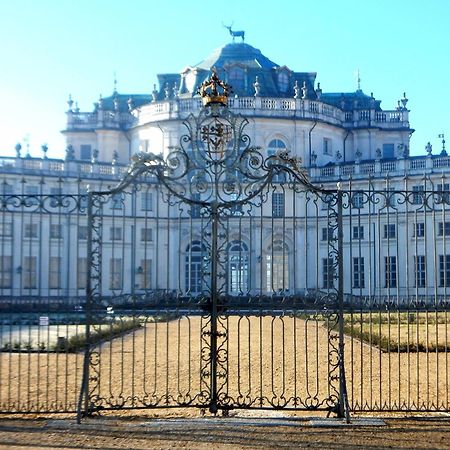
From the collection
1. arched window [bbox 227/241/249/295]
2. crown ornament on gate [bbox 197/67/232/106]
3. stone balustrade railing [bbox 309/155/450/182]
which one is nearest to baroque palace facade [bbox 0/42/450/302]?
stone balustrade railing [bbox 309/155/450/182]

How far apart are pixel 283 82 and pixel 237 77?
A: 4.00m

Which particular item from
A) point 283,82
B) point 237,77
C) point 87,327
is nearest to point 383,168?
point 283,82

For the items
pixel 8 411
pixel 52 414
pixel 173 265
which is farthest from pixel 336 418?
pixel 173 265

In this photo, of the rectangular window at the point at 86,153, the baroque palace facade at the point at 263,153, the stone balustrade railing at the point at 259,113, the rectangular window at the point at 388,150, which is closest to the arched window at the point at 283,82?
the baroque palace facade at the point at 263,153

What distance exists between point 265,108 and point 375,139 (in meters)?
11.9

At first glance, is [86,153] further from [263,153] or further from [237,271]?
[237,271]

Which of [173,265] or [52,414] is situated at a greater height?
[173,265]

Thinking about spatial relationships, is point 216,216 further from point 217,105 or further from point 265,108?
point 265,108

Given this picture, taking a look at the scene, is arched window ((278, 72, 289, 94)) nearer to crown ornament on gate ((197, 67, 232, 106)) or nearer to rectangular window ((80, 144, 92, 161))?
rectangular window ((80, 144, 92, 161))

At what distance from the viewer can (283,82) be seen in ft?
174

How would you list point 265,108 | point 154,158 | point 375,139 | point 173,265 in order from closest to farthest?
point 154,158 < point 173,265 < point 265,108 < point 375,139

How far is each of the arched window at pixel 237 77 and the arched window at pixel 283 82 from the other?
125 inches

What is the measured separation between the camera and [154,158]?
31.1 feet

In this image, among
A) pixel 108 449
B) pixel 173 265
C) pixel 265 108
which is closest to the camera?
pixel 108 449
